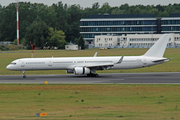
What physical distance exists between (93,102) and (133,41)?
5716 inches

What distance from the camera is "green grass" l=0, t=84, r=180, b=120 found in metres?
20.8

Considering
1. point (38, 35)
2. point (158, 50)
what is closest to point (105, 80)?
point (158, 50)

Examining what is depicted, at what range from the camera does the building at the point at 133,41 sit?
163m

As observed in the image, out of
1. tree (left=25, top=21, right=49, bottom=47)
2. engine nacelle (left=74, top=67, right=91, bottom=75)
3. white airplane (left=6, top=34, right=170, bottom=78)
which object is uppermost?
tree (left=25, top=21, right=49, bottom=47)

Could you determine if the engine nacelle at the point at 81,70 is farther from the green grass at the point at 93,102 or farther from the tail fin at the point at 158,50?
the tail fin at the point at 158,50

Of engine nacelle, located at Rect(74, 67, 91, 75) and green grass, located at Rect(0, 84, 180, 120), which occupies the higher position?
engine nacelle, located at Rect(74, 67, 91, 75)

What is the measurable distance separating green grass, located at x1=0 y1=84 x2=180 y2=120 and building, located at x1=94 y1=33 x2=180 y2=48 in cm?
13269

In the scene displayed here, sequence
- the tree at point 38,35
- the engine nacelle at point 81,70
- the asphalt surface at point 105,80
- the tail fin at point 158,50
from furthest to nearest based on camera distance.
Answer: the tree at point 38,35 → the tail fin at point 158,50 → the engine nacelle at point 81,70 → the asphalt surface at point 105,80

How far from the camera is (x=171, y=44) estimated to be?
16325cm

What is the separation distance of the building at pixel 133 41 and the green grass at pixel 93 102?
435ft

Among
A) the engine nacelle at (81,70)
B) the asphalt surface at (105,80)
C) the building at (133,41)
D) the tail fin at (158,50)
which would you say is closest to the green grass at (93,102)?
the asphalt surface at (105,80)

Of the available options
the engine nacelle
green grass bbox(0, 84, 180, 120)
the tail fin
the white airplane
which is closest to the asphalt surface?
the engine nacelle

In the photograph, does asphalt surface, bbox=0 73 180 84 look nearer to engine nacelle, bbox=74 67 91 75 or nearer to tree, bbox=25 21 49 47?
engine nacelle, bbox=74 67 91 75

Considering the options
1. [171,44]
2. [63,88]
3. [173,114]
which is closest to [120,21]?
[171,44]
